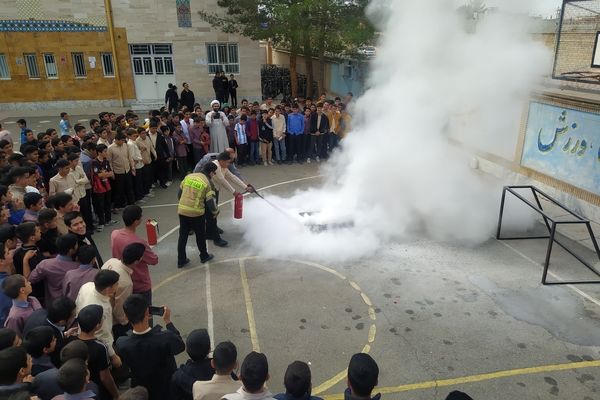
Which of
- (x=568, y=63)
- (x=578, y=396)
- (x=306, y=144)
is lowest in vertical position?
(x=578, y=396)

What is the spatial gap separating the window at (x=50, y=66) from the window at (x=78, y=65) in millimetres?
844

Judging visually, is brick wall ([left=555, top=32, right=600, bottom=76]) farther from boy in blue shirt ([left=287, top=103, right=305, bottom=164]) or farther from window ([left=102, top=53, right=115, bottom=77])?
window ([left=102, top=53, right=115, bottom=77])

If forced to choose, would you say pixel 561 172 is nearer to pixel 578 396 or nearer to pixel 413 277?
pixel 413 277

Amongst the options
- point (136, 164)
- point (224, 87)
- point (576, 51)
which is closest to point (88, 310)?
point (136, 164)

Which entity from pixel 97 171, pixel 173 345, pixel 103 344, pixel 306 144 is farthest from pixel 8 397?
pixel 306 144

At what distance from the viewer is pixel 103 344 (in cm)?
372

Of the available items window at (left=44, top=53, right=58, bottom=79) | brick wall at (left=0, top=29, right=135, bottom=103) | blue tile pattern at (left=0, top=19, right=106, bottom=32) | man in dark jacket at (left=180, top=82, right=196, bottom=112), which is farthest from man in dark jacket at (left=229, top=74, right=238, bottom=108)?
window at (left=44, top=53, right=58, bottom=79)

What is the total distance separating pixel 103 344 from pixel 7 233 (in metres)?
1.93

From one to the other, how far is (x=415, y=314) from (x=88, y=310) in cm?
413

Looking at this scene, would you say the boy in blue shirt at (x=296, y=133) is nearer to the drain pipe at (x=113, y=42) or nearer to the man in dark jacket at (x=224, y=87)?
the man in dark jacket at (x=224, y=87)

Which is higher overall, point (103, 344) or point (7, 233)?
point (7, 233)

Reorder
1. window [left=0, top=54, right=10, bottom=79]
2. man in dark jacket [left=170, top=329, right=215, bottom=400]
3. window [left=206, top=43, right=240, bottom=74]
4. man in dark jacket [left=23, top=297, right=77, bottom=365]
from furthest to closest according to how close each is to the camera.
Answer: window [left=206, top=43, right=240, bottom=74] < window [left=0, top=54, right=10, bottom=79] < man in dark jacket [left=23, top=297, right=77, bottom=365] < man in dark jacket [left=170, top=329, right=215, bottom=400]

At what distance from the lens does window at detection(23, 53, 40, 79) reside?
66.8 ft

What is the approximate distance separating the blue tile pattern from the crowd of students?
13.4m
